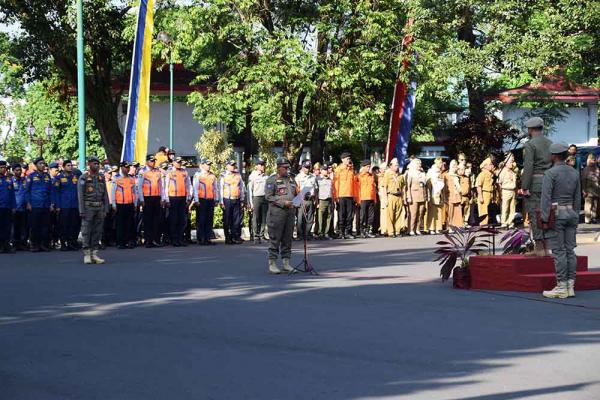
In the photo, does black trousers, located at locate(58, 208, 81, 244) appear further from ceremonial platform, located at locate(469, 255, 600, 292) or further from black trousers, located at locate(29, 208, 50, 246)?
ceremonial platform, located at locate(469, 255, 600, 292)

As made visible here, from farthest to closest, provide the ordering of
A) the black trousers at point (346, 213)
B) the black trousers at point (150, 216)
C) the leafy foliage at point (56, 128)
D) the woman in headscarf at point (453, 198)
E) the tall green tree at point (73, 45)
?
the leafy foliage at point (56, 128), the tall green tree at point (73, 45), the woman in headscarf at point (453, 198), the black trousers at point (346, 213), the black trousers at point (150, 216)

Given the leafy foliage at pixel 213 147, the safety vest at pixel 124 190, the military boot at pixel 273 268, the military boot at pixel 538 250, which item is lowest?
the military boot at pixel 273 268

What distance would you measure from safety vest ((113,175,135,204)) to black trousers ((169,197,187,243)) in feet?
3.09

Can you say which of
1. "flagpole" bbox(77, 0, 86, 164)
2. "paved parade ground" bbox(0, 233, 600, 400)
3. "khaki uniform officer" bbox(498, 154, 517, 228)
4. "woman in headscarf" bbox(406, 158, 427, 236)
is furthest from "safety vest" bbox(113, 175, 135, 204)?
"khaki uniform officer" bbox(498, 154, 517, 228)

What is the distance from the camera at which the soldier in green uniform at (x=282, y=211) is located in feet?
52.7

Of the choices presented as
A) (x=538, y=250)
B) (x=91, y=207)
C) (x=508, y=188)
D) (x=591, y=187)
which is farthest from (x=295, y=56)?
(x=538, y=250)

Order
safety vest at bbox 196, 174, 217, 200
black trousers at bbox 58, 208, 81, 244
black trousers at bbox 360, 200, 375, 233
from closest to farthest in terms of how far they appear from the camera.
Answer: black trousers at bbox 58, 208, 81, 244, safety vest at bbox 196, 174, 217, 200, black trousers at bbox 360, 200, 375, 233

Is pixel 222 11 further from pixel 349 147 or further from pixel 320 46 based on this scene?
pixel 349 147

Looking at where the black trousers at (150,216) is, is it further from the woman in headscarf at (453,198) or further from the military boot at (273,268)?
the woman in headscarf at (453,198)

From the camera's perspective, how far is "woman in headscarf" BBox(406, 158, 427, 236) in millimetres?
26156

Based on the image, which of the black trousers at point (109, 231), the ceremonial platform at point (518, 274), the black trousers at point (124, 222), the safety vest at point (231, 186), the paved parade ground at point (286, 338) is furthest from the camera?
the safety vest at point (231, 186)

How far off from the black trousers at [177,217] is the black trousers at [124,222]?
88 centimetres

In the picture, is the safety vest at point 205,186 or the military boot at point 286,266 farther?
the safety vest at point 205,186

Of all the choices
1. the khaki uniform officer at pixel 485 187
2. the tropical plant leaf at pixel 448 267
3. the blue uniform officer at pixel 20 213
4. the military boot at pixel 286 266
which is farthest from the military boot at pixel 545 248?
the khaki uniform officer at pixel 485 187
